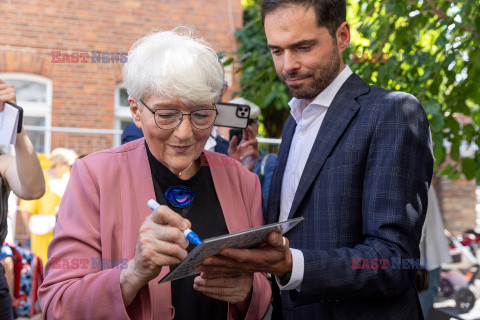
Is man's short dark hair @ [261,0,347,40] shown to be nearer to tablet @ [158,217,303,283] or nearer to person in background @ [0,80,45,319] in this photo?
tablet @ [158,217,303,283]

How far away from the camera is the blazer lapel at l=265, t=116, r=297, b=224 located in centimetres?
214

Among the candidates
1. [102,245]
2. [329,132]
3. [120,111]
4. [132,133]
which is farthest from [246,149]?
[120,111]

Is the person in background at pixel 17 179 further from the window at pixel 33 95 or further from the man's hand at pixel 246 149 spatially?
the window at pixel 33 95

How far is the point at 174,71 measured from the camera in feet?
5.77

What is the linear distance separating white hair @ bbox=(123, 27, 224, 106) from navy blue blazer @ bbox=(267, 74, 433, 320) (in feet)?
1.52

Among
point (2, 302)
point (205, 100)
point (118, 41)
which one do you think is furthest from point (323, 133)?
point (118, 41)

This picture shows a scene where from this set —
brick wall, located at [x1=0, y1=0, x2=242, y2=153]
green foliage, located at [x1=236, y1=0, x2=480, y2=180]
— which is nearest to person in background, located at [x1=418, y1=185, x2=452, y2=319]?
green foliage, located at [x1=236, y1=0, x2=480, y2=180]

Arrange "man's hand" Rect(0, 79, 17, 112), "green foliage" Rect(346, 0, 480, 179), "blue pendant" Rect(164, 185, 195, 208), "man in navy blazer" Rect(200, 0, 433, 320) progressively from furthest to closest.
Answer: "green foliage" Rect(346, 0, 480, 179) → "man's hand" Rect(0, 79, 17, 112) → "blue pendant" Rect(164, 185, 195, 208) → "man in navy blazer" Rect(200, 0, 433, 320)

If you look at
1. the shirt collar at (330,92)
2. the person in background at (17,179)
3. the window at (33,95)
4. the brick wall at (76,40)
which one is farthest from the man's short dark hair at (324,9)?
the window at (33,95)

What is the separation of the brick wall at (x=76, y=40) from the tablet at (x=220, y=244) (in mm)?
8231

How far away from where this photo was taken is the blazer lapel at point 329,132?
1.96 meters

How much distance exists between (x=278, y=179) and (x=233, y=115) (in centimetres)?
35

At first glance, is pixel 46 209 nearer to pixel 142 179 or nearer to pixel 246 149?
pixel 246 149

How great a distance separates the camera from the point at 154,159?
1.89 metres
